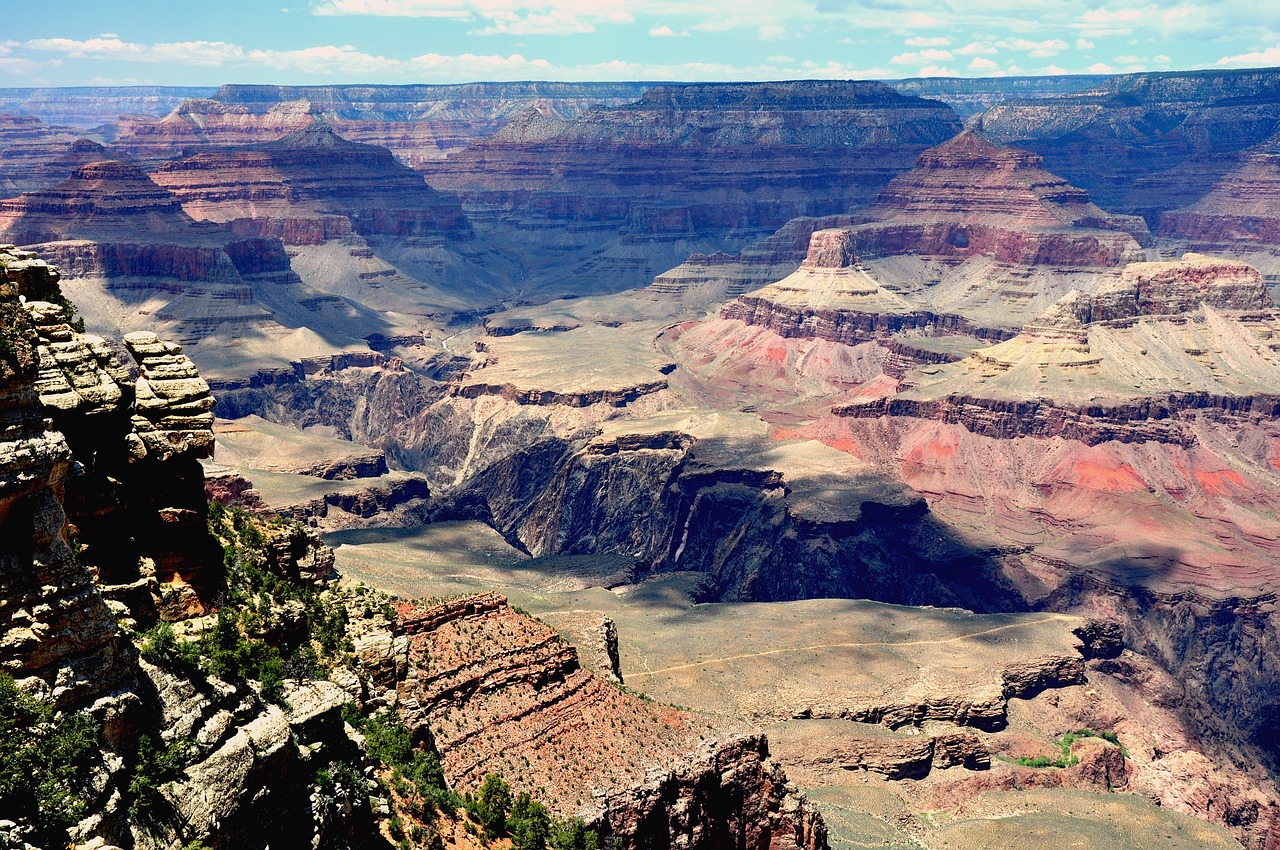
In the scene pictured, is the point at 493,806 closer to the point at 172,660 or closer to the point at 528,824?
the point at 528,824

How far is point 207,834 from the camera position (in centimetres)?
2848

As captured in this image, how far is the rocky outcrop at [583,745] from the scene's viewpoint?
53469 mm

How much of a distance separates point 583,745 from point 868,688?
2331 inches

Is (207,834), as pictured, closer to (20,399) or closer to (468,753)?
(20,399)

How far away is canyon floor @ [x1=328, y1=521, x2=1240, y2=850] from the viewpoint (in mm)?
90625

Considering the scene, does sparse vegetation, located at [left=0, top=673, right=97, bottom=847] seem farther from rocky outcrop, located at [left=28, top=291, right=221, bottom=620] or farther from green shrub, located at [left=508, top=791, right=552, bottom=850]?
green shrub, located at [left=508, top=791, right=552, bottom=850]

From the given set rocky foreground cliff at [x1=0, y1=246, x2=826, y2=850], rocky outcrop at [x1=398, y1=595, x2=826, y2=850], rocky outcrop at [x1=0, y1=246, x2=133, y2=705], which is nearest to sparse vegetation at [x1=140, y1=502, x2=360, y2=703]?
rocky foreground cliff at [x1=0, y1=246, x2=826, y2=850]

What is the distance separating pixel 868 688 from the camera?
11100cm

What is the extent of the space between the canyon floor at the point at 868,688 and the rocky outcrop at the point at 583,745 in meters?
15.1

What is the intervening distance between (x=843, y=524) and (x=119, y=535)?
545ft

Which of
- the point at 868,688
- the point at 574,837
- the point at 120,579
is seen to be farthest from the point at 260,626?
the point at 868,688

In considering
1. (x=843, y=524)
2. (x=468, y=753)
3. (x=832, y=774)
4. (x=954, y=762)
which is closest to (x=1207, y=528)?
(x=843, y=524)

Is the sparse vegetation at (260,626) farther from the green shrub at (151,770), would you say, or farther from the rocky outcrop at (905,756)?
the rocky outcrop at (905,756)

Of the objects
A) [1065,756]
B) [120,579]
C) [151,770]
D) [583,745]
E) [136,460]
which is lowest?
[1065,756]
